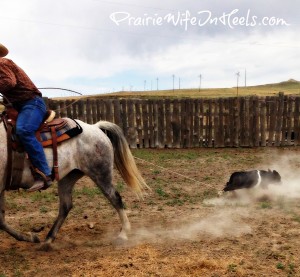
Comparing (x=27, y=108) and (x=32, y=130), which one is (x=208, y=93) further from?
(x=32, y=130)

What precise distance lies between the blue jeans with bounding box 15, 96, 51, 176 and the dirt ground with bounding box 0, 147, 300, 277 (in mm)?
1333

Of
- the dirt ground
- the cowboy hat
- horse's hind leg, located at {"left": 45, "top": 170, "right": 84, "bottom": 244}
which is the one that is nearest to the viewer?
the dirt ground

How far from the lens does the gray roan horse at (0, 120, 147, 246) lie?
557 centimetres

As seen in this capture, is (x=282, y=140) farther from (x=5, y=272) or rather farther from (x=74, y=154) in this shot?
(x=5, y=272)

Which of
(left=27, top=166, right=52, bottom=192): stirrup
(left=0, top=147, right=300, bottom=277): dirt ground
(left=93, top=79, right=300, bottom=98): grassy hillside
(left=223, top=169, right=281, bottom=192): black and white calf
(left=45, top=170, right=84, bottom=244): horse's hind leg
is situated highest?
(left=93, top=79, right=300, bottom=98): grassy hillside

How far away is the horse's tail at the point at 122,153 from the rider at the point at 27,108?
4.00 ft

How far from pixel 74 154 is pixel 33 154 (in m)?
0.73

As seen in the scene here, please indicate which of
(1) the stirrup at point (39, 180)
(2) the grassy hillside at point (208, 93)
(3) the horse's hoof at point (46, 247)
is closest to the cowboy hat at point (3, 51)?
(1) the stirrup at point (39, 180)

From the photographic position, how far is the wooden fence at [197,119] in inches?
594

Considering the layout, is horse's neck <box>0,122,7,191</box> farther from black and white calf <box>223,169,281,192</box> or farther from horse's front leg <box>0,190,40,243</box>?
black and white calf <box>223,169,281,192</box>

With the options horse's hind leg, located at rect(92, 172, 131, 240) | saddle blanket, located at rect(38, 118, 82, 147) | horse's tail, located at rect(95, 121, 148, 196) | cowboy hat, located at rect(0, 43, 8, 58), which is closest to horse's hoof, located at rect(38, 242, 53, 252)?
horse's hind leg, located at rect(92, 172, 131, 240)

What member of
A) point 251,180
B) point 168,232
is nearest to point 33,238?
point 168,232

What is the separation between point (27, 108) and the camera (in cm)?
525

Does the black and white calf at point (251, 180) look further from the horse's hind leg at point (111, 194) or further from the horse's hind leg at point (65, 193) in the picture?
the horse's hind leg at point (65, 193)
